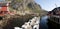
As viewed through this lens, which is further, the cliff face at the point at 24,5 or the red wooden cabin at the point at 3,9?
the cliff face at the point at 24,5

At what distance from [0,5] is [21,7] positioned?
29.5 feet

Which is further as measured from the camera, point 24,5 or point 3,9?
point 24,5

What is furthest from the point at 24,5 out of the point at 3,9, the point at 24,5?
the point at 3,9

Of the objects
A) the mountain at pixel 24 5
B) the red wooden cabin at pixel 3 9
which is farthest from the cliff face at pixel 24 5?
the red wooden cabin at pixel 3 9

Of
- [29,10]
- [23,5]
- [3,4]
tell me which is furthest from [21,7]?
[3,4]

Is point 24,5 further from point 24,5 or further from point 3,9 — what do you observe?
point 3,9

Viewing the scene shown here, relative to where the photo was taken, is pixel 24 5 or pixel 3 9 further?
pixel 24 5

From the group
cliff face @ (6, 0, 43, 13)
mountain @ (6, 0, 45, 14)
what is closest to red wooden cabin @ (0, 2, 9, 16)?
mountain @ (6, 0, 45, 14)

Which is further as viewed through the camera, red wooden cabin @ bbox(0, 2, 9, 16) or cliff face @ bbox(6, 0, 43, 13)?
cliff face @ bbox(6, 0, 43, 13)

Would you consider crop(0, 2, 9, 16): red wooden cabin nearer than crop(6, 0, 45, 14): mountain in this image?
Yes

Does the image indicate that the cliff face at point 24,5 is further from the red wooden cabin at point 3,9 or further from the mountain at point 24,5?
the red wooden cabin at point 3,9

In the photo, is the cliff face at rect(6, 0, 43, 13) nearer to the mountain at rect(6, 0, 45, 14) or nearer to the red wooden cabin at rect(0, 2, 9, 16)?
the mountain at rect(6, 0, 45, 14)

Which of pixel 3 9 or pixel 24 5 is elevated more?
pixel 24 5

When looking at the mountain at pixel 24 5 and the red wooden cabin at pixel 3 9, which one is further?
the mountain at pixel 24 5
